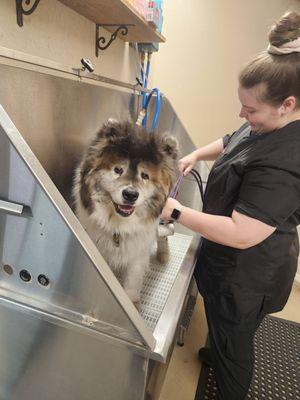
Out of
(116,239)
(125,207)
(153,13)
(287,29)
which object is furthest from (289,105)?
(153,13)

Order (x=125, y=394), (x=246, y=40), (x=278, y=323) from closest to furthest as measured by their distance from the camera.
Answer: (x=125, y=394)
(x=278, y=323)
(x=246, y=40)

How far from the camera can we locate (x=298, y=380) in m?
1.66

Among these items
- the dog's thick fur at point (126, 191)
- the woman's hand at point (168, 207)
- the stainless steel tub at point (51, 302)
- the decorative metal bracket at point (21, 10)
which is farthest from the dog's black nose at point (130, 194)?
the decorative metal bracket at point (21, 10)

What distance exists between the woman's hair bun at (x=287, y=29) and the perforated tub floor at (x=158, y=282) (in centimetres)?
90

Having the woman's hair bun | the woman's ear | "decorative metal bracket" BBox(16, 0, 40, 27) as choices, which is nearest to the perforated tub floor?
the woman's ear

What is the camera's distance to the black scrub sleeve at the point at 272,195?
2.64ft

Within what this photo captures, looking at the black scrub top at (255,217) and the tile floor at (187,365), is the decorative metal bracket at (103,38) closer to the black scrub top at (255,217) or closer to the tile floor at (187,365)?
the black scrub top at (255,217)

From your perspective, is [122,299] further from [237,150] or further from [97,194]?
[237,150]

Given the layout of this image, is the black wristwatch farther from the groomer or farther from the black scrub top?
the black scrub top

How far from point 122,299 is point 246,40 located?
2427 millimetres

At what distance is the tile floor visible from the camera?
1.52 meters

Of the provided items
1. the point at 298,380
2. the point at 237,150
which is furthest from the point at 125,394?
the point at 298,380

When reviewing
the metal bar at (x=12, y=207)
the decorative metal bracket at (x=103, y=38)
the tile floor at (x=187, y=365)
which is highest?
the decorative metal bracket at (x=103, y=38)

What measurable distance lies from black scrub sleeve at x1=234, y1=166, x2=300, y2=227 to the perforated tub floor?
470 millimetres
